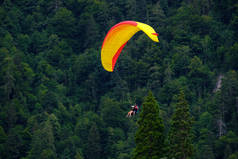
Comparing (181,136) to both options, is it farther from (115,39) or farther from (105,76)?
(105,76)

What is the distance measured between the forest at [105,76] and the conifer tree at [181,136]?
9.90 m

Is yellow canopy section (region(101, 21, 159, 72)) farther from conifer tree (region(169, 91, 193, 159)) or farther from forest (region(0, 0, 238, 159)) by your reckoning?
forest (region(0, 0, 238, 159))

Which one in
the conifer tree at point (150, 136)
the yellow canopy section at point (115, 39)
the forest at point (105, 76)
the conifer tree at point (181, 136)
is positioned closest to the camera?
the yellow canopy section at point (115, 39)

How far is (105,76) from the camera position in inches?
3051

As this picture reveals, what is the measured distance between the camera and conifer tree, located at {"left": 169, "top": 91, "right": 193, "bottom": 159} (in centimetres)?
4734

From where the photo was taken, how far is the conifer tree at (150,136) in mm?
46000

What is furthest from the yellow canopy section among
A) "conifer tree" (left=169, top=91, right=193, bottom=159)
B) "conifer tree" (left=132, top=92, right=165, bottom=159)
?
"conifer tree" (left=169, top=91, right=193, bottom=159)

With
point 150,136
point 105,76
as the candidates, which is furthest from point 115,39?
point 105,76

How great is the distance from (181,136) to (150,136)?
2.94 m

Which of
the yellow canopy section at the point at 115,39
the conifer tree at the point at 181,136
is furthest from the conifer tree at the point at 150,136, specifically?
the yellow canopy section at the point at 115,39

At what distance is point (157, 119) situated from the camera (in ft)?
153

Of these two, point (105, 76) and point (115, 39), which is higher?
point (115, 39)

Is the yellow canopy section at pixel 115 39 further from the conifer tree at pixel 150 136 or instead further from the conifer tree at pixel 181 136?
the conifer tree at pixel 181 136

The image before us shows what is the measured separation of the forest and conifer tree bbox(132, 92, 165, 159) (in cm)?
1195
